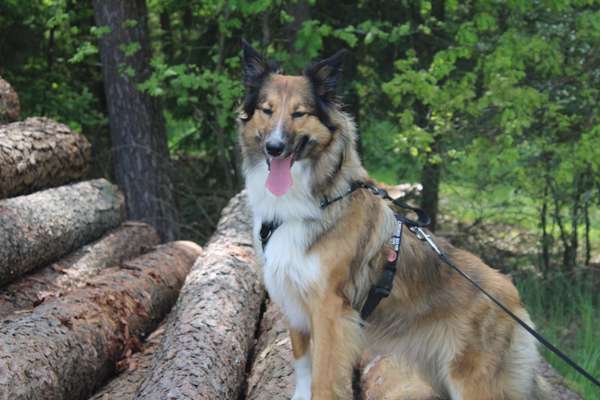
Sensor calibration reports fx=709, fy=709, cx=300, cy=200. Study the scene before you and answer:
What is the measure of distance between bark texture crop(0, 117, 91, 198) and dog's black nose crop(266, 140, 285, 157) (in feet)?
11.0

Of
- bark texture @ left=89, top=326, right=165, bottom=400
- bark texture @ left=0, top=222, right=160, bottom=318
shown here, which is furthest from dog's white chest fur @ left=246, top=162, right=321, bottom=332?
bark texture @ left=0, top=222, right=160, bottom=318

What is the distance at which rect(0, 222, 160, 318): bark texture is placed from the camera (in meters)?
5.72

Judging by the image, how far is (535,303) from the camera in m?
8.42

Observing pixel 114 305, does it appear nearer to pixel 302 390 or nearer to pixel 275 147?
pixel 302 390

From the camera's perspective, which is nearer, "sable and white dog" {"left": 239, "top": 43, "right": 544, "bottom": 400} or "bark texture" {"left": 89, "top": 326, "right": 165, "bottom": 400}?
"sable and white dog" {"left": 239, "top": 43, "right": 544, "bottom": 400}

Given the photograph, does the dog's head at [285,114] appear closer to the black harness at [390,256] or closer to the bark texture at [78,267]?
the black harness at [390,256]

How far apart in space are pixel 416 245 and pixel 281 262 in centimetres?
84

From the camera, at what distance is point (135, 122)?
9.90 m

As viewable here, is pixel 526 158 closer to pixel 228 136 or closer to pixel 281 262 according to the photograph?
pixel 228 136

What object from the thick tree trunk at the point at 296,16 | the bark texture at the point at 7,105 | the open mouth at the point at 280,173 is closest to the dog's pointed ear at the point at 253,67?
the open mouth at the point at 280,173

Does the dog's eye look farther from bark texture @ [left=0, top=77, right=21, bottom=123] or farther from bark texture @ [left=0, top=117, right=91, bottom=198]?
bark texture @ [left=0, top=77, right=21, bottom=123]

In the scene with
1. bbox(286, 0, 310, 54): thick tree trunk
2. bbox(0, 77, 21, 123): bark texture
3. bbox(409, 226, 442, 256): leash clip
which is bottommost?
bbox(409, 226, 442, 256): leash clip

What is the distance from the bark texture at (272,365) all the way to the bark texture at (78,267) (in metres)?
1.63

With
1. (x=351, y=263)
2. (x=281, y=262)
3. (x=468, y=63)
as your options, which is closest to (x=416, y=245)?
(x=351, y=263)
